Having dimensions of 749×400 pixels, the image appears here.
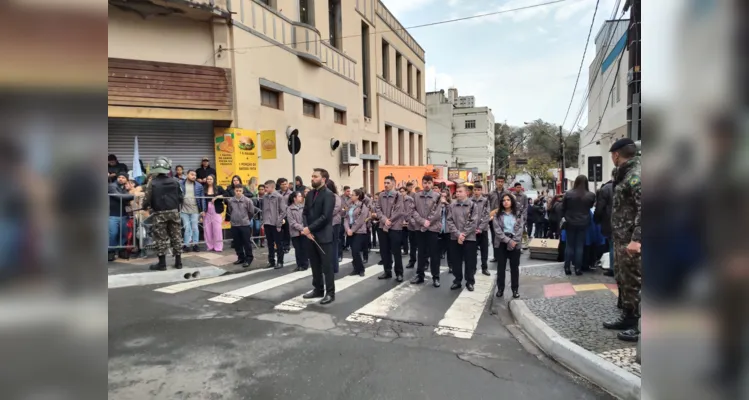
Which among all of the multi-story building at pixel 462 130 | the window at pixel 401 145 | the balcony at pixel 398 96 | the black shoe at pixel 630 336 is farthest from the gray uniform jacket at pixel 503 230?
the multi-story building at pixel 462 130

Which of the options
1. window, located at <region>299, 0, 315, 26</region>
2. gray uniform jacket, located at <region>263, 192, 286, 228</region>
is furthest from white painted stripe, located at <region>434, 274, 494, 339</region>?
window, located at <region>299, 0, 315, 26</region>

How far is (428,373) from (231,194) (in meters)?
7.99

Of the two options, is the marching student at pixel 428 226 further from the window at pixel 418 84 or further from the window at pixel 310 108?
the window at pixel 418 84

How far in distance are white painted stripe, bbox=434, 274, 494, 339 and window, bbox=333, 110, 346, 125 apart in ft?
44.1

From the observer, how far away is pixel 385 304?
20.4ft

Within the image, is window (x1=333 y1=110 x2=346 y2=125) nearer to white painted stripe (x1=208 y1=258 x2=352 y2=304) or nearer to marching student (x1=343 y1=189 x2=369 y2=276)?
marching student (x1=343 y1=189 x2=369 y2=276)

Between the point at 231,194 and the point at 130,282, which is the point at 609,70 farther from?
the point at 130,282

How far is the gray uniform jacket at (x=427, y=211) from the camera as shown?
305 inches

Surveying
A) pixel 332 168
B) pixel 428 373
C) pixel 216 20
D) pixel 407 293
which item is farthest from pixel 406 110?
pixel 428 373

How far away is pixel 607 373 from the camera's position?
354 centimetres

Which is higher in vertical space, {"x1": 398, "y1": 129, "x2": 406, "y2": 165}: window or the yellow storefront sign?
{"x1": 398, "y1": 129, "x2": 406, "y2": 165}: window

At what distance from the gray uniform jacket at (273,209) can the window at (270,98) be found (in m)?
6.36

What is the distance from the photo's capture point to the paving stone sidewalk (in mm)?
4082

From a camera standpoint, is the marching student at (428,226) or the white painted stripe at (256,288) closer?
the white painted stripe at (256,288)
